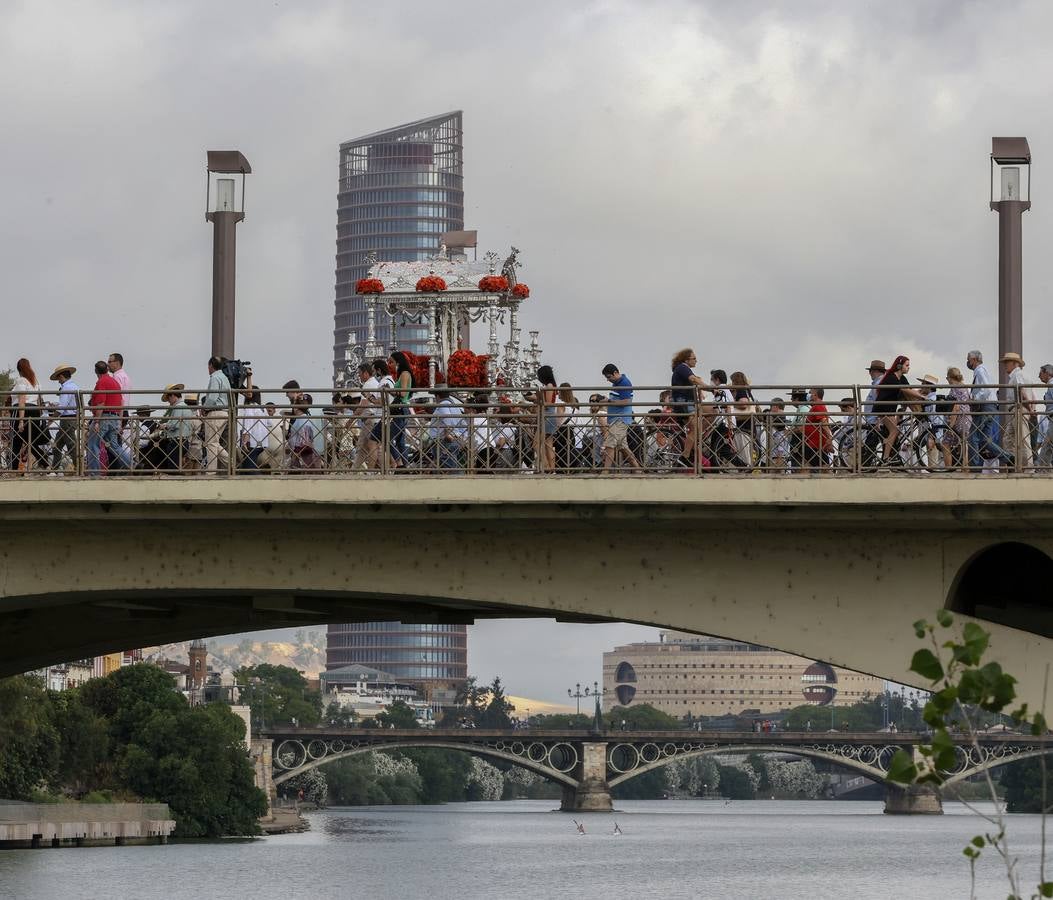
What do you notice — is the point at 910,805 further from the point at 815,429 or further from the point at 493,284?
the point at 815,429

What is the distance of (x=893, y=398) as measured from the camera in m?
19.2

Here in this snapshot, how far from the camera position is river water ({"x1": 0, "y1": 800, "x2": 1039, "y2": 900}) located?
2478 inches

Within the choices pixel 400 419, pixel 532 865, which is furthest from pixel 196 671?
pixel 400 419

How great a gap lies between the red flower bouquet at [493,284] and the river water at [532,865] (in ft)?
104

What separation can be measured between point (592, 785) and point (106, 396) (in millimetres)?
122166

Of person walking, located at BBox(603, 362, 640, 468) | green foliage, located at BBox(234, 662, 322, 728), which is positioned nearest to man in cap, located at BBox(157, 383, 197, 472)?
person walking, located at BBox(603, 362, 640, 468)

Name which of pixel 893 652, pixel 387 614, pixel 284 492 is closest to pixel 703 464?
pixel 893 652

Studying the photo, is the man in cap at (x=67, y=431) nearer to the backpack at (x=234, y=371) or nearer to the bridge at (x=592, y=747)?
the backpack at (x=234, y=371)

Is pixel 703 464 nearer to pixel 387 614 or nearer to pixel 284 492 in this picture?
pixel 284 492

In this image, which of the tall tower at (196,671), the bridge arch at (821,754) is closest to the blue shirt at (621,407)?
the bridge arch at (821,754)

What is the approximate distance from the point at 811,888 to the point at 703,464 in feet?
168

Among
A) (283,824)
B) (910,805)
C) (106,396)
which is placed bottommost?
(910,805)

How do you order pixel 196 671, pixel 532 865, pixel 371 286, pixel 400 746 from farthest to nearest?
1. pixel 196 671
2. pixel 400 746
3. pixel 532 865
4. pixel 371 286

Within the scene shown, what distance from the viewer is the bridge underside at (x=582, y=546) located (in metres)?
18.2
